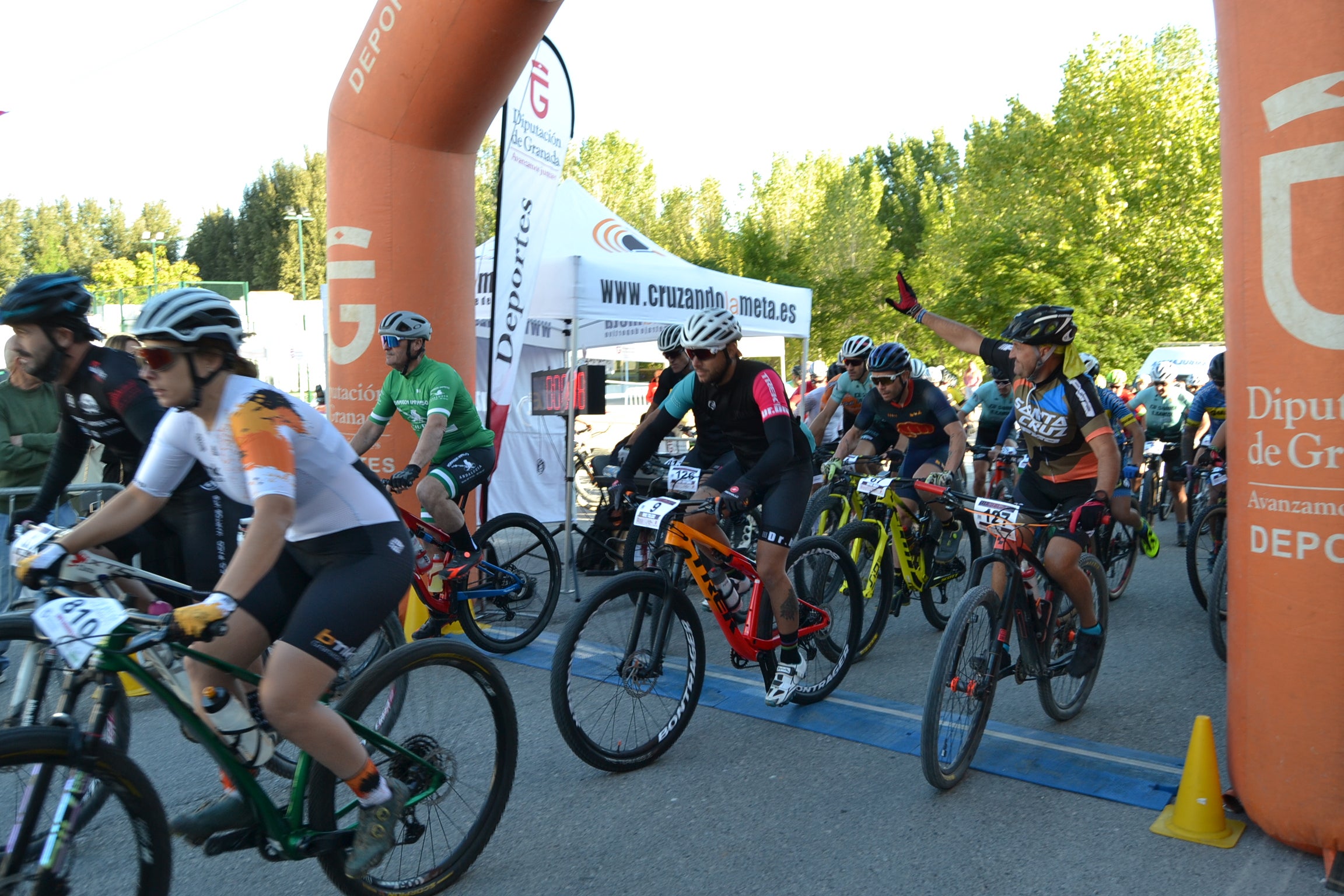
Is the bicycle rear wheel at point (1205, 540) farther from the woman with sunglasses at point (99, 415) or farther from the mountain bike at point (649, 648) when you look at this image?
the woman with sunglasses at point (99, 415)

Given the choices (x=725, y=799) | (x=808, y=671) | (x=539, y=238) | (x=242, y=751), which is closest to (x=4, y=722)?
(x=242, y=751)

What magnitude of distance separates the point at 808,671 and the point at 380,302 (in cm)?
410

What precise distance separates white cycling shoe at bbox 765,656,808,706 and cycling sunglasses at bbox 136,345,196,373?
11.1 ft

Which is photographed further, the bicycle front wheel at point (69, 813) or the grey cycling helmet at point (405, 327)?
the grey cycling helmet at point (405, 327)

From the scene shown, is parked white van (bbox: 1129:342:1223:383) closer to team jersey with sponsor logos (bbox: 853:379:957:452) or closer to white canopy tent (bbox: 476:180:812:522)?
white canopy tent (bbox: 476:180:812:522)

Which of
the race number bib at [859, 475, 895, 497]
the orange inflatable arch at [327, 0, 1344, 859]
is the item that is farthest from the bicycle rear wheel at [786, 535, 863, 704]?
the orange inflatable arch at [327, 0, 1344, 859]

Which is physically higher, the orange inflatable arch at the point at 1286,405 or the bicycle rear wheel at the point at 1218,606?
the orange inflatable arch at the point at 1286,405

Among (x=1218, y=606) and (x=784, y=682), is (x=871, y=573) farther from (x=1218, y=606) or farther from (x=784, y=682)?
(x=1218, y=606)

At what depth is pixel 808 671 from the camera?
18.8ft

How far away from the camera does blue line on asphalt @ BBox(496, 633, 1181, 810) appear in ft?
14.5

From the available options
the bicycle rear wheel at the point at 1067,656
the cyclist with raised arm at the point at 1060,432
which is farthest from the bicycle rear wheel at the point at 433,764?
the bicycle rear wheel at the point at 1067,656

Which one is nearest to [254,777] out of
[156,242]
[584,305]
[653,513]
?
[653,513]

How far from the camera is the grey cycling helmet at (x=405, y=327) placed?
21.4 feet

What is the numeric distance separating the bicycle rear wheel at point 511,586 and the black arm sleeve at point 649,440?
1825 millimetres
